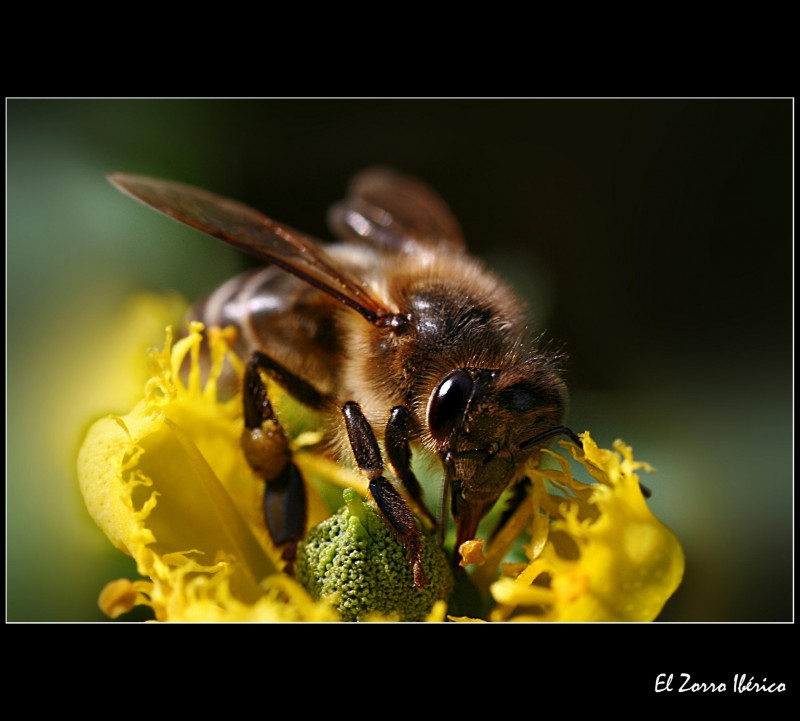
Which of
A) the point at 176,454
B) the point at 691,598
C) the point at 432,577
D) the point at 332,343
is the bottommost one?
the point at 691,598

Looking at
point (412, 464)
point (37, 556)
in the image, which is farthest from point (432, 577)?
point (37, 556)

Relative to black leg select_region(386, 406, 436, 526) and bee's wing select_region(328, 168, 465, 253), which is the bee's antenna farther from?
bee's wing select_region(328, 168, 465, 253)

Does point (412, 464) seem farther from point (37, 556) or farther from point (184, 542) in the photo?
point (37, 556)

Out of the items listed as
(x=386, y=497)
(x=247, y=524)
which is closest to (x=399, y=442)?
(x=386, y=497)

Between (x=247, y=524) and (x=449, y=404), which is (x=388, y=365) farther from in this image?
(x=247, y=524)

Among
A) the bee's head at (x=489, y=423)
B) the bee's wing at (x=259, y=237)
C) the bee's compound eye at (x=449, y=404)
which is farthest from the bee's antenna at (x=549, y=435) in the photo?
the bee's wing at (x=259, y=237)

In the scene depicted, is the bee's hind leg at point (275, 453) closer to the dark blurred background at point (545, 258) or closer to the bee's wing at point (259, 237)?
the bee's wing at point (259, 237)
